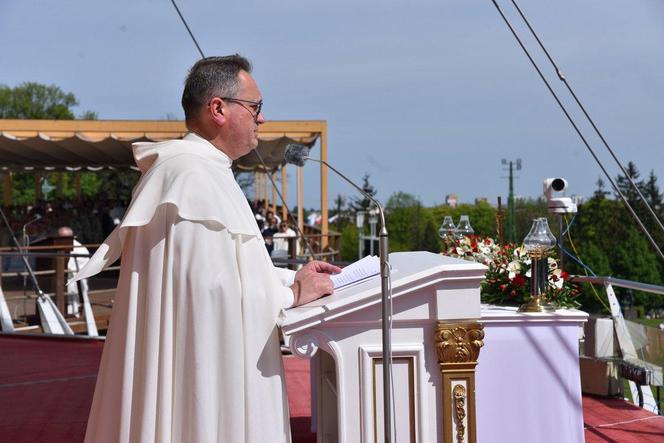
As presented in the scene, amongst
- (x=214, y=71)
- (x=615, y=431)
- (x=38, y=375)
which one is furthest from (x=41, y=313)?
(x=214, y=71)

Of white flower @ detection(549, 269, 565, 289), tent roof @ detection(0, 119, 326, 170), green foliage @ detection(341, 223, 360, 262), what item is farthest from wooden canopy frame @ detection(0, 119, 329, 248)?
green foliage @ detection(341, 223, 360, 262)

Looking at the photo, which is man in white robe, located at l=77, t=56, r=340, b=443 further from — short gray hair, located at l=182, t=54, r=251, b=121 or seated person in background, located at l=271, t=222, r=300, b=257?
seated person in background, located at l=271, t=222, r=300, b=257

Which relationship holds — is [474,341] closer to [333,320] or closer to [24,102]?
[333,320]

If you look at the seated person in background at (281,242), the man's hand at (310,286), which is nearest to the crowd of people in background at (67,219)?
the seated person in background at (281,242)

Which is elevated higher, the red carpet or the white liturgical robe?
the white liturgical robe

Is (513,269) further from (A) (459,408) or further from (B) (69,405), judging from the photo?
(B) (69,405)

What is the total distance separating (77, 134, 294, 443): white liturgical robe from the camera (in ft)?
9.66

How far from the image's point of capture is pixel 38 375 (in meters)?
7.99

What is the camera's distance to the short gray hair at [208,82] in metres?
3.18

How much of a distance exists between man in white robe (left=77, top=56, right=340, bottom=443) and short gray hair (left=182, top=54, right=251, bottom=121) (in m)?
0.18

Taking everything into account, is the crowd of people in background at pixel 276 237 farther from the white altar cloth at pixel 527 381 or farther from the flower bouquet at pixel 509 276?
the white altar cloth at pixel 527 381

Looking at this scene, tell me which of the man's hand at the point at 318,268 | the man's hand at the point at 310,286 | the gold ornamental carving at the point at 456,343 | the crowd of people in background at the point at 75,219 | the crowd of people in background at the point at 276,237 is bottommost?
the gold ornamental carving at the point at 456,343

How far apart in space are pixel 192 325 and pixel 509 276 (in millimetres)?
2131

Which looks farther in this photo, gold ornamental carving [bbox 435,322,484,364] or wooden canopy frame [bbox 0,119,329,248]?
wooden canopy frame [bbox 0,119,329,248]
